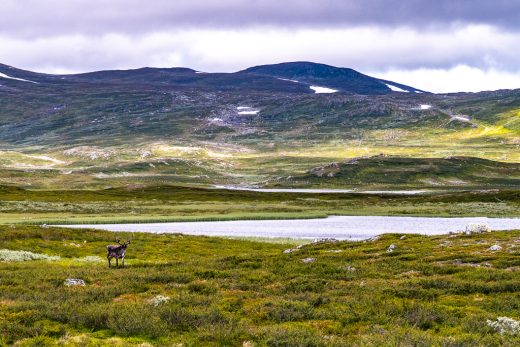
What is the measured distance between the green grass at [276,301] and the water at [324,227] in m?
33.5

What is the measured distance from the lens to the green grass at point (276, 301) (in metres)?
17.8

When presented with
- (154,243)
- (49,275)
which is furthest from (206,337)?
(154,243)

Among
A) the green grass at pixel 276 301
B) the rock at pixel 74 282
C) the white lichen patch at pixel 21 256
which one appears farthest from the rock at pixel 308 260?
the white lichen patch at pixel 21 256

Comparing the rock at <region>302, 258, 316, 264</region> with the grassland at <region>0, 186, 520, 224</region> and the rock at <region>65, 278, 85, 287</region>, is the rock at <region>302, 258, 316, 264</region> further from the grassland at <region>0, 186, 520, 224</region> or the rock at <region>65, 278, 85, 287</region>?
the grassland at <region>0, 186, 520, 224</region>

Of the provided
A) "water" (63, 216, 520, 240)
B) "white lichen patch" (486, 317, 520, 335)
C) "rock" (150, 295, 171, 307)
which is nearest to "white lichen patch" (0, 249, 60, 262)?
"rock" (150, 295, 171, 307)

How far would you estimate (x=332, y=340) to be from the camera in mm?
17000

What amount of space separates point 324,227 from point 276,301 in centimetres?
5983

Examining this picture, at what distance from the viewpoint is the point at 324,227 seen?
81938 millimetres

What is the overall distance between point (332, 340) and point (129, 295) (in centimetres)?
1211

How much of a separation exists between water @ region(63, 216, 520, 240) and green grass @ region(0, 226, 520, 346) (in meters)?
33.5

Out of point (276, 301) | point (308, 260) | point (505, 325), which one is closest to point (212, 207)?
point (308, 260)

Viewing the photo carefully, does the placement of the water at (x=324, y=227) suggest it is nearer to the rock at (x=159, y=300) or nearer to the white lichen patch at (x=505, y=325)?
the rock at (x=159, y=300)

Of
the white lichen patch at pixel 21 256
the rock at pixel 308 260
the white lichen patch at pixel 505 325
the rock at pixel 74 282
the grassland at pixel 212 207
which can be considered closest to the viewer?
the white lichen patch at pixel 505 325

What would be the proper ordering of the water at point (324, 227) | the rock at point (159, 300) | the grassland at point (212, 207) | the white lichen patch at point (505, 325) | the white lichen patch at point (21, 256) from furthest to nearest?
the grassland at point (212, 207) < the water at point (324, 227) < the white lichen patch at point (21, 256) < the rock at point (159, 300) < the white lichen patch at point (505, 325)
